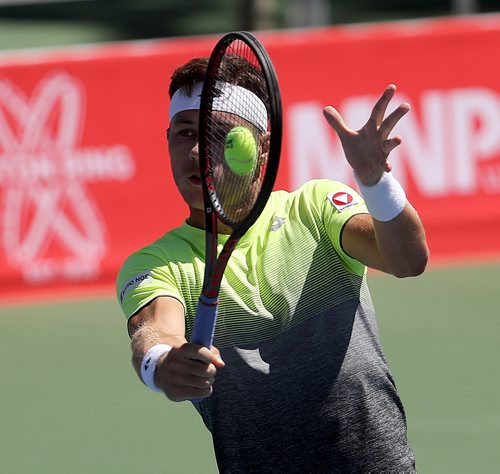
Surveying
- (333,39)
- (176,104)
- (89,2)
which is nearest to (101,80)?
(333,39)

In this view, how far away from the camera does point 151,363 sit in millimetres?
2873

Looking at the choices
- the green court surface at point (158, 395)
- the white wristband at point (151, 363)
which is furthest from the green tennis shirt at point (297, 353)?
the green court surface at point (158, 395)

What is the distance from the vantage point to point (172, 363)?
275cm

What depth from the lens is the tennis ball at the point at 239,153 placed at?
3.04m

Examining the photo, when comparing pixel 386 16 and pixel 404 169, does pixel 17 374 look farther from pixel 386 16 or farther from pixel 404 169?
pixel 386 16

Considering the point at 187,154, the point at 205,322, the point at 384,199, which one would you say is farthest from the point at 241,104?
the point at 205,322

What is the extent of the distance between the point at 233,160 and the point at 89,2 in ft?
40.4

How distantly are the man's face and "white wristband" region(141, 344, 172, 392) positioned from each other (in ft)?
1.71

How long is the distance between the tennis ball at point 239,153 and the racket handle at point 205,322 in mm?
369

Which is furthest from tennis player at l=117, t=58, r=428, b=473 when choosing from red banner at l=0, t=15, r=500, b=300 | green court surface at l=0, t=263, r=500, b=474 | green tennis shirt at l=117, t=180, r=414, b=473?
red banner at l=0, t=15, r=500, b=300

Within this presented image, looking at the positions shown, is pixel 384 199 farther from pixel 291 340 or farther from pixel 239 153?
pixel 291 340

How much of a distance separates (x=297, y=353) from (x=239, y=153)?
1.99 feet

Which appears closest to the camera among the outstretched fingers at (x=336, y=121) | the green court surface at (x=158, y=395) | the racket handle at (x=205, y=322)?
the racket handle at (x=205, y=322)

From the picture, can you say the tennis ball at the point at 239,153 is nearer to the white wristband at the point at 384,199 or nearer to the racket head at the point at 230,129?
the racket head at the point at 230,129
